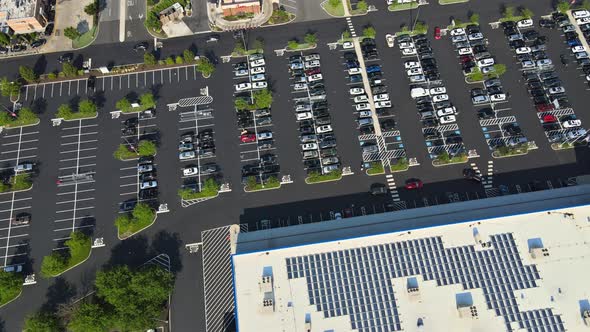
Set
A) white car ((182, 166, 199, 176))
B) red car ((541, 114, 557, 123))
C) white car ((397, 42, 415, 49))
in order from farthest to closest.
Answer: white car ((397, 42, 415, 49))
red car ((541, 114, 557, 123))
white car ((182, 166, 199, 176))

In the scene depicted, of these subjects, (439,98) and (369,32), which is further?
(369,32)

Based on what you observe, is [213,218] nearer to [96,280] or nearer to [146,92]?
[96,280]

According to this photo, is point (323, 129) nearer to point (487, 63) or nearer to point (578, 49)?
point (487, 63)

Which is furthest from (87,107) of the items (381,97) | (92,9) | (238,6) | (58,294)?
(381,97)

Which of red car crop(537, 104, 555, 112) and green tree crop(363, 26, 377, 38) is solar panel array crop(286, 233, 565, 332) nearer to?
red car crop(537, 104, 555, 112)

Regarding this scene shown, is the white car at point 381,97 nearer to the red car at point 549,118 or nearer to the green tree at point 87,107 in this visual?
the red car at point 549,118

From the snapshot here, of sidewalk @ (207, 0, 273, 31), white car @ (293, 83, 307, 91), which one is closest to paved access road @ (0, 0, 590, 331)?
white car @ (293, 83, 307, 91)

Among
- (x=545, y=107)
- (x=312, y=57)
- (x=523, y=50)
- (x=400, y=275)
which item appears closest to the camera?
(x=400, y=275)

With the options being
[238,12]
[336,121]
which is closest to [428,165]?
[336,121]
